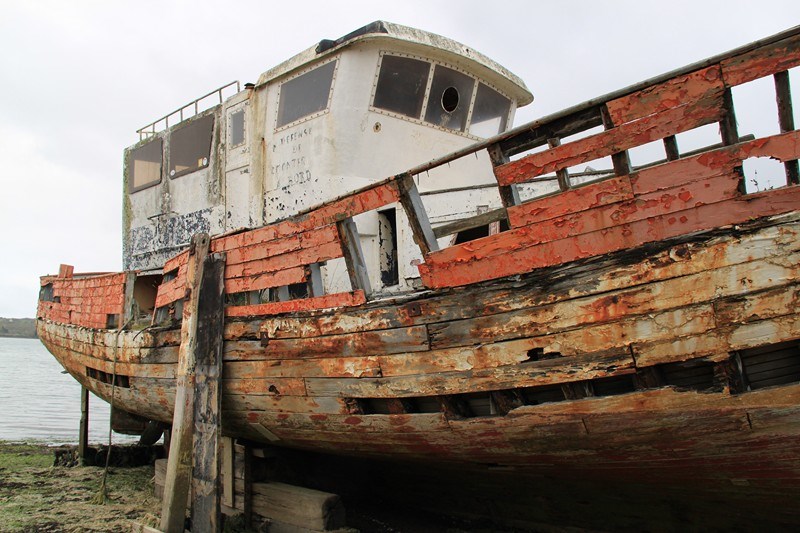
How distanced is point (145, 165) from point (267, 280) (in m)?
5.02

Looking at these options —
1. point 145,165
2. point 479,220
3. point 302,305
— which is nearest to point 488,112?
point 302,305

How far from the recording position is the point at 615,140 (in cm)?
299

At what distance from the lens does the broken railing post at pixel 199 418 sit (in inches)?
191

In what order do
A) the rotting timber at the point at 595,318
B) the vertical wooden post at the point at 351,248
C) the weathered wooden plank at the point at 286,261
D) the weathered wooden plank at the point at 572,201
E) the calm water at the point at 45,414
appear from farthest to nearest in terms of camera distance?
the calm water at the point at 45,414, the weathered wooden plank at the point at 286,261, the vertical wooden post at the point at 351,248, the weathered wooden plank at the point at 572,201, the rotting timber at the point at 595,318

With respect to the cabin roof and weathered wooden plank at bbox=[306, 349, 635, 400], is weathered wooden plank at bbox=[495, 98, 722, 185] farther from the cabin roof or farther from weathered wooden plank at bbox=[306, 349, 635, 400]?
the cabin roof

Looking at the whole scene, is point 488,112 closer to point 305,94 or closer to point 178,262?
point 305,94

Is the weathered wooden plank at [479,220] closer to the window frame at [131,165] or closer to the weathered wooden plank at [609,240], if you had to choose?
the weathered wooden plank at [609,240]

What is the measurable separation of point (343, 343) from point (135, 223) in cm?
604

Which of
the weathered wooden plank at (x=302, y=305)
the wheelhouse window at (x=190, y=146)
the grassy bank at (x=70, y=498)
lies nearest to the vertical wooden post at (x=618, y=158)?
the weathered wooden plank at (x=302, y=305)

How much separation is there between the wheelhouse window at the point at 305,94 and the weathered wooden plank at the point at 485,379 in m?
2.90

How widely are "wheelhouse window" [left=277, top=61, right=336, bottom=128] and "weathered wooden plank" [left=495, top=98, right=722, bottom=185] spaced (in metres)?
3.15

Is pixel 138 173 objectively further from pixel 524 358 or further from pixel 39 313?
pixel 524 358

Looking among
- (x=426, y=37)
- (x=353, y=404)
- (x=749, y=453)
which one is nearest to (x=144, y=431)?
(x=353, y=404)

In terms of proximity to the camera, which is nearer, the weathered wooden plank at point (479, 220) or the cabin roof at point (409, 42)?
the weathered wooden plank at point (479, 220)
